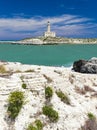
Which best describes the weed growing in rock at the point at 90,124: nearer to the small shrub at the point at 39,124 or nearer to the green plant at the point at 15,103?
the small shrub at the point at 39,124

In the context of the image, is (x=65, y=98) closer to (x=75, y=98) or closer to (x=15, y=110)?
(x=75, y=98)

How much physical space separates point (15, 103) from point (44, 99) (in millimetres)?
3785

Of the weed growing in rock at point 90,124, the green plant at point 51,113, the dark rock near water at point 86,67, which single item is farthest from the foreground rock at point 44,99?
the dark rock near water at point 86,67

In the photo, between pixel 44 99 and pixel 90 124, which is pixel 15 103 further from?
pixel 90 124

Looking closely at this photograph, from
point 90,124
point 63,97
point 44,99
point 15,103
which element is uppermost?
point 15,103

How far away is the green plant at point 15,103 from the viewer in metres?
24.3

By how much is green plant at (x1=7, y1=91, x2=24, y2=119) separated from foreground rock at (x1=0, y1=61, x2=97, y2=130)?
36 cm

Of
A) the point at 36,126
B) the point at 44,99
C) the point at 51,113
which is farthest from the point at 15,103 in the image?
the point at 44,99

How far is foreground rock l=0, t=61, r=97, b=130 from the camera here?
2483 centimetres

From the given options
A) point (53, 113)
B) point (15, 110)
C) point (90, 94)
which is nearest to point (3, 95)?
point (15, 110)

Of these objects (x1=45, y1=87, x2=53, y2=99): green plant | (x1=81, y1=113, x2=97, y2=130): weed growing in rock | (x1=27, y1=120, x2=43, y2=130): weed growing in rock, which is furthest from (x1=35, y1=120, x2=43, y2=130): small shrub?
(x1=81, y1=113, x2=97, y2=130): weed growing in rock

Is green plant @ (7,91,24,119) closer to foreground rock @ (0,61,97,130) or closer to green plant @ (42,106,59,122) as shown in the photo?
foreground rock @ (0,61,97,130)

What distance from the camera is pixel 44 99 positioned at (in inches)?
1086

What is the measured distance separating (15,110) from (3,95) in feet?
5.70
